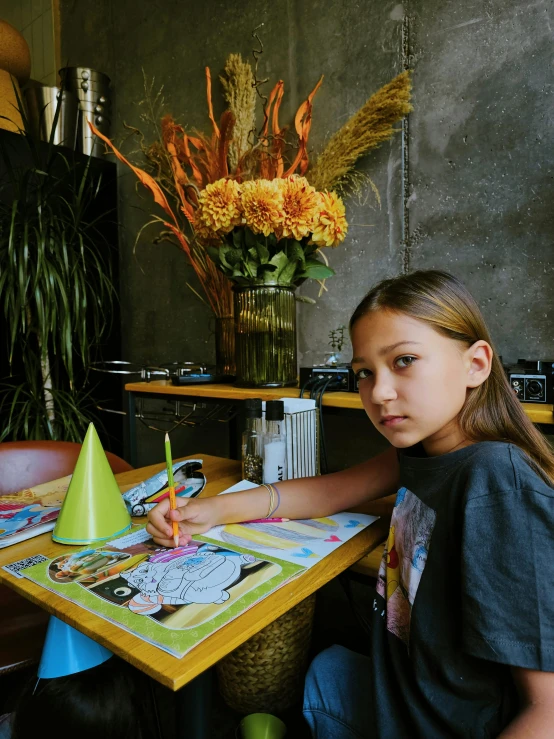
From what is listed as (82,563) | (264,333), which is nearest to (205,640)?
(82,563)

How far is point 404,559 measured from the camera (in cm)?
69

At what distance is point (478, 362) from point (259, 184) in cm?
77

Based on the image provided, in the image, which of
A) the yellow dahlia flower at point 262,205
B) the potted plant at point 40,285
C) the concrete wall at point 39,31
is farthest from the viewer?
the concrete wall at point 39,31

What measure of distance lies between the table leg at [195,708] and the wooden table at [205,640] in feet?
0.39

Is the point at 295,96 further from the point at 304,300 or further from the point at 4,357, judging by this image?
the point at 4,357

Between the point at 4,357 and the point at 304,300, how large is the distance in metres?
1.49

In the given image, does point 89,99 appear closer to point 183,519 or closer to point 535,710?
point 183,519

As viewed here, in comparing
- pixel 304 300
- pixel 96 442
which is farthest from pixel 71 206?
pixel 96 442

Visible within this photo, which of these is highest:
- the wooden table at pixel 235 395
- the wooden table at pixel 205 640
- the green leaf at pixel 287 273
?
the green leaf at pixel 287 273

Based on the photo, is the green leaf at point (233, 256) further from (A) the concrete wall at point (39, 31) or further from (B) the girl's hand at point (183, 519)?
(A) the concrete wall at point (39, 31)

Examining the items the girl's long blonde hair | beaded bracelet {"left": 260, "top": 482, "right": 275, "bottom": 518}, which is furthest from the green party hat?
the girl's long blonde hair

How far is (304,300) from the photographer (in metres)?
1.79

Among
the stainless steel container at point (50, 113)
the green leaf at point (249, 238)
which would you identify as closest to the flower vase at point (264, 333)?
the green leaf at point (249, 238)

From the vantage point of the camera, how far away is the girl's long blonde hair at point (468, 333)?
679 mm
